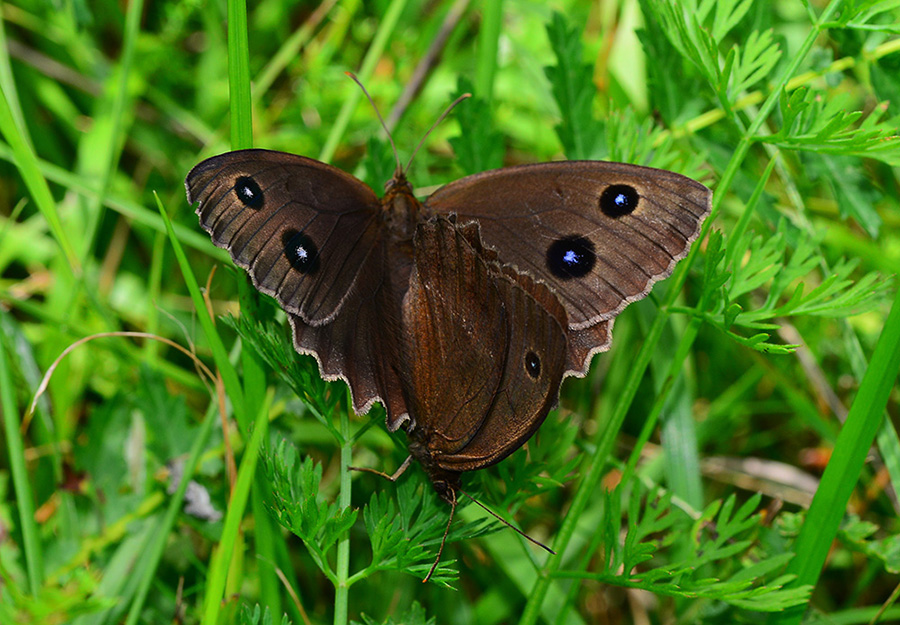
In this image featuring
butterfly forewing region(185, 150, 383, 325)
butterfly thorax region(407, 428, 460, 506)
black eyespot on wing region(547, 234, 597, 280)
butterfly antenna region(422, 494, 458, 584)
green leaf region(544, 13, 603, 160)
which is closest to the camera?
butterfly antenna region(422, 494, 458, 584)

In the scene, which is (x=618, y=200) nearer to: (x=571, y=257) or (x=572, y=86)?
(x=571, y=257)

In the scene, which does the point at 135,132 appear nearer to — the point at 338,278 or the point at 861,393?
the point at 338,278

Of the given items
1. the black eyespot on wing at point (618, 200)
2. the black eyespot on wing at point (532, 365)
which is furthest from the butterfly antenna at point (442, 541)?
the black eyespot on wing at point (618, 200)

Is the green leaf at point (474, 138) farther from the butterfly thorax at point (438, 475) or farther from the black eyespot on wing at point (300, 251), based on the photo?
the butterfly thorax at point (438, 475)

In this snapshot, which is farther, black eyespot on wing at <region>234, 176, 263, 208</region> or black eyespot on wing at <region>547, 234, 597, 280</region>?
black eyespot on wing at <region>547, 234, 597, 280</region>

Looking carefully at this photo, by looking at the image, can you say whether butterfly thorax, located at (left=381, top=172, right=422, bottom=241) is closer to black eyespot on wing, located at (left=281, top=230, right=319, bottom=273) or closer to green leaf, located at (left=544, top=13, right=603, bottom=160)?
black eyespot on wing, located at (left=281, top=230, right=319, bottom=273)

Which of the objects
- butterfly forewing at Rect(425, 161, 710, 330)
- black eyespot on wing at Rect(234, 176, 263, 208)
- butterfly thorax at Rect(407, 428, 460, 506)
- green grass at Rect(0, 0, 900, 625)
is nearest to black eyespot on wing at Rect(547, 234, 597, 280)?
butterfly forewing at Rect(425, 161, 710, 330)

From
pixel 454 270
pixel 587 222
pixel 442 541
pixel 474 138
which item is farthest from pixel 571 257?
pixel 442 541
